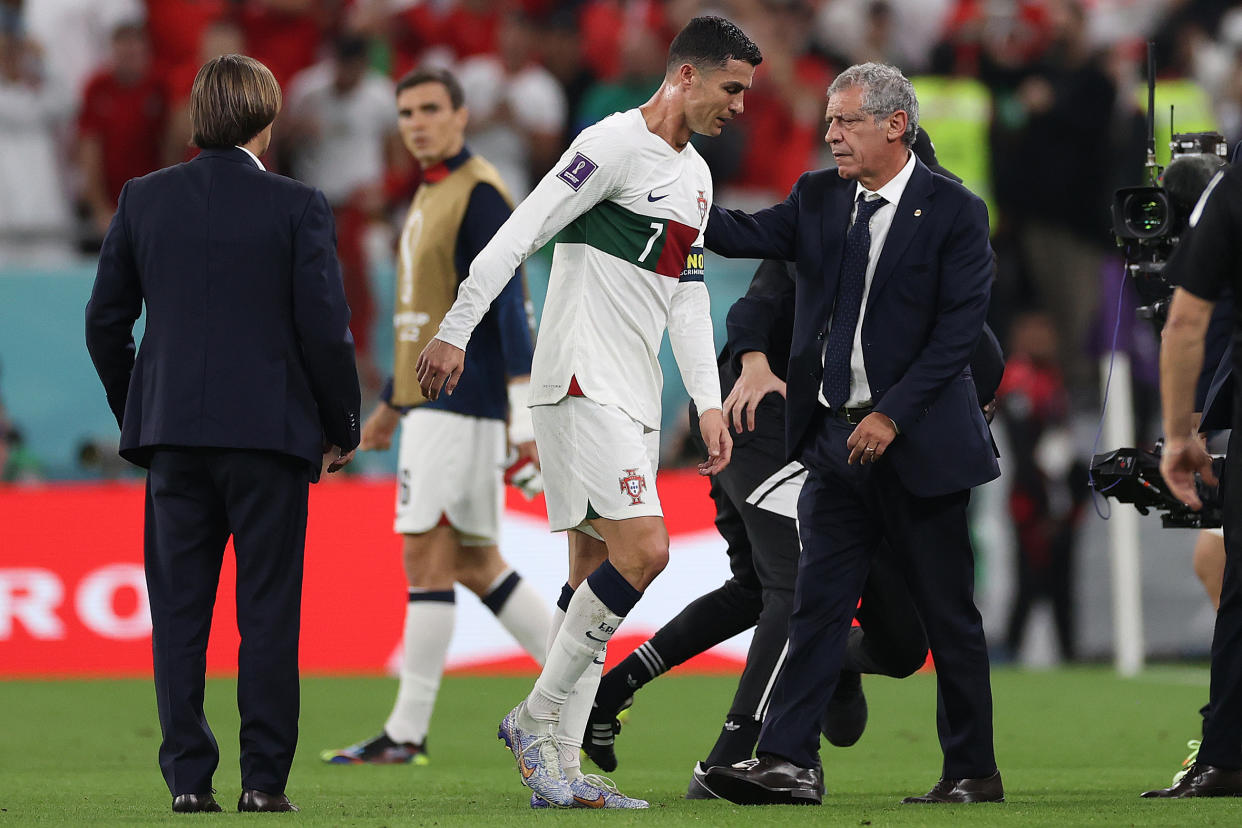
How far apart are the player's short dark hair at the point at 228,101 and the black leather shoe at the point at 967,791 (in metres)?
3.01

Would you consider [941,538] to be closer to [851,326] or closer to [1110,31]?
[851,326]

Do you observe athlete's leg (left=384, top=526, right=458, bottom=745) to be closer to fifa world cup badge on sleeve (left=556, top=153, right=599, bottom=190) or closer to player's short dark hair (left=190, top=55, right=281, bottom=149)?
fifa world cup badge on sleeve (left=556, top=153, right=599, bottom=190)

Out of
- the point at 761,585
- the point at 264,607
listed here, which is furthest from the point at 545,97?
the point at 264,607

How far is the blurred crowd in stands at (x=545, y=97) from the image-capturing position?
1330 centimetres

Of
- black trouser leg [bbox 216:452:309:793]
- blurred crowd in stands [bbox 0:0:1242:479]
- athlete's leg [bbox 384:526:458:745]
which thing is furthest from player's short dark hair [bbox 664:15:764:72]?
blurred crowd in stands [bbox 0:0:1242:479]

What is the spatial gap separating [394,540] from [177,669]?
21.1 ft

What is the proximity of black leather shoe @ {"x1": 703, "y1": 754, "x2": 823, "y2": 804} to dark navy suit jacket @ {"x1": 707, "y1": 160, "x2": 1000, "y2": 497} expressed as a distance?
38.3 inches

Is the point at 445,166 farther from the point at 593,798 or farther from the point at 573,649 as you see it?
the point at 593,798

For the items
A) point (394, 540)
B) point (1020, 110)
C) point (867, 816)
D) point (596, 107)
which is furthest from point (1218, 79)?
point (867, 816)

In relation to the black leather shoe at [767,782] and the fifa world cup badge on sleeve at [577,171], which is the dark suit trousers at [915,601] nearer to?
the black leather shoe at [767,782]

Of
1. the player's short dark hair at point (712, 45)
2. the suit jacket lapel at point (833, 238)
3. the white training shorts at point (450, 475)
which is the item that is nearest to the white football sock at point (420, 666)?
the white training shorts at point (450, 475)

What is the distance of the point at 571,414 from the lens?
→ 5.55 m

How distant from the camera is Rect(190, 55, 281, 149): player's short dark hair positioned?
17.3 feet

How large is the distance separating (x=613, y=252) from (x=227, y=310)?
4.07 ft
